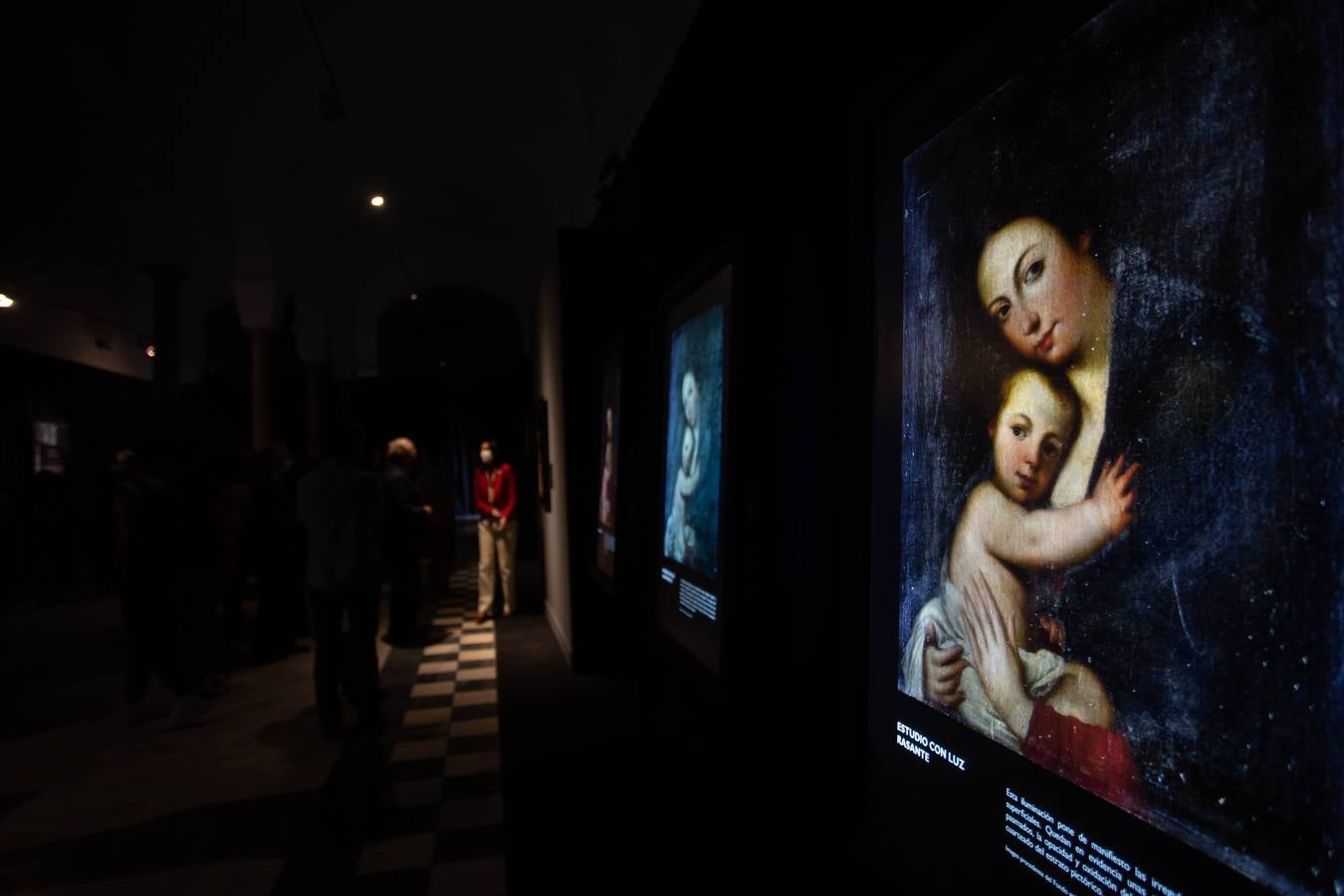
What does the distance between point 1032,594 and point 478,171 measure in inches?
342

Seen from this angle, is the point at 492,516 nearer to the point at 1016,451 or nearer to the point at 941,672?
the point at 941,672

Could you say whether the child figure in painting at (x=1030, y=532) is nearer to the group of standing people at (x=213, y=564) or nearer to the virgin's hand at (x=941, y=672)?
the virgin's hand at (x=941, y=672)

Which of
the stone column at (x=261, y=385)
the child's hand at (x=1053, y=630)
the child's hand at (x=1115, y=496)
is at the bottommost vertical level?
the child's hand at (x=1053, y=630)

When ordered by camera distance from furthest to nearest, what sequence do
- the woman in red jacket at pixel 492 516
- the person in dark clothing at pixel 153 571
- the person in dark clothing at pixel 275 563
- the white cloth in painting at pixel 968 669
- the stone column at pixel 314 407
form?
the stone column at pixel 314 407
the woman in red jacket at pixel 492 516
the person in dark clothing at pixel 275 563
the person in dark clothing at pixel 153 571
the white cloth in painting at pixel 968 669

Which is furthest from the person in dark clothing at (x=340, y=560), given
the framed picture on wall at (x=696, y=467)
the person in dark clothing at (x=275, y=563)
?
the framed picture on wall at (x=696, y=467)

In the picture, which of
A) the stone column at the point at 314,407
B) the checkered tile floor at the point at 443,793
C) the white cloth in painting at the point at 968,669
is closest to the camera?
the white cloth in painting at the point at 968,669

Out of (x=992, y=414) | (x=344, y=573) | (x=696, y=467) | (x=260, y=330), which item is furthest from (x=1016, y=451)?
(x=260, y=330)

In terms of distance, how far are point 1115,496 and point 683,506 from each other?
1.78 meters

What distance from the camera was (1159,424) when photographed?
33.3 inches

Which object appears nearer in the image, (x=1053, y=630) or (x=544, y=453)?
(x=1053, y=630)

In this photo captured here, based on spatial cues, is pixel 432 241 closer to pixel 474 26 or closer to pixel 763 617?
pixel 474 26

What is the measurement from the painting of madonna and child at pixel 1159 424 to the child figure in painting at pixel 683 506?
4.55 ft

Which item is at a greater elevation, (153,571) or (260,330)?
(260,330)

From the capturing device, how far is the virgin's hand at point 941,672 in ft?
3.83
